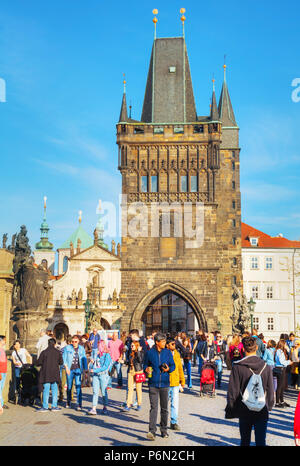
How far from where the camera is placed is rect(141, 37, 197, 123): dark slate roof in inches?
1453

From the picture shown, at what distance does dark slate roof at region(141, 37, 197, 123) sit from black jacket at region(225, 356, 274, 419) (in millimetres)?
32238

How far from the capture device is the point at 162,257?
33938 millimetres

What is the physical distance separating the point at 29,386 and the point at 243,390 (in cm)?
628

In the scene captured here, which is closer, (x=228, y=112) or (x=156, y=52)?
(x=156, y=52)

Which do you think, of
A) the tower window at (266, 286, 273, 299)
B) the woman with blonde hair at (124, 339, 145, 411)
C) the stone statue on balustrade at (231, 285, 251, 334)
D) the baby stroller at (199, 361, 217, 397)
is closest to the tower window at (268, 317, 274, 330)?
the tower window at (266, 286, 273, 299)

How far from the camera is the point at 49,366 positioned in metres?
9.65

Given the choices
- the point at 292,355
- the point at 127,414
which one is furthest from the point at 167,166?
the point at 127,414

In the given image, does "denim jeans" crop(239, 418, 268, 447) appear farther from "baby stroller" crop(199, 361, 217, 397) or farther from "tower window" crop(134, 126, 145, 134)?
"tower window" crop(134, 126, 145, 134)

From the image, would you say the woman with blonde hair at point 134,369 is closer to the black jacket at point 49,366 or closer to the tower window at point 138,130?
the black jacket at point 49,366

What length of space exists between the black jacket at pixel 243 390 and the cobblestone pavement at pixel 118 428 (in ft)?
6.91

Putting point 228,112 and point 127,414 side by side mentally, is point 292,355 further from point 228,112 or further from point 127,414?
point 228,112

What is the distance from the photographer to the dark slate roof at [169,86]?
36.9m

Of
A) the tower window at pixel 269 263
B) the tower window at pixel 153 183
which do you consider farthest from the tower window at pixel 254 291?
the tower window at pixel 153 183
